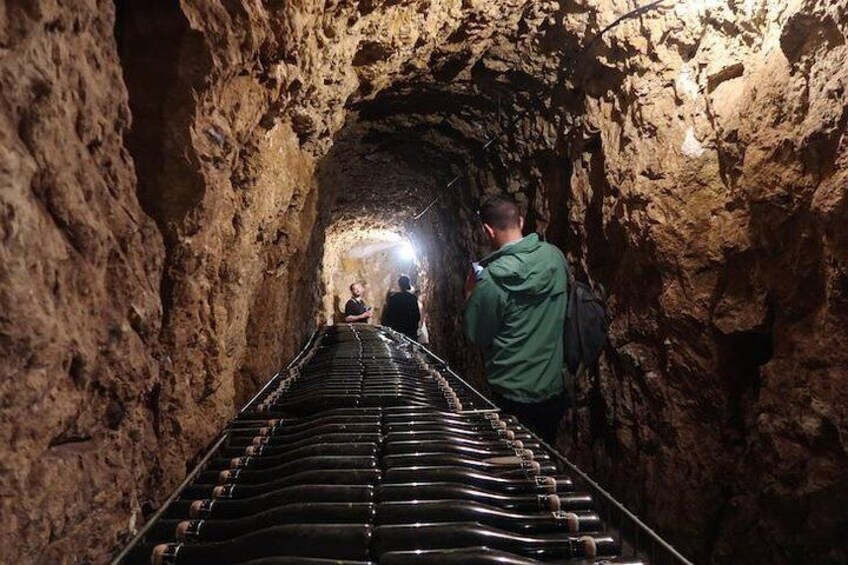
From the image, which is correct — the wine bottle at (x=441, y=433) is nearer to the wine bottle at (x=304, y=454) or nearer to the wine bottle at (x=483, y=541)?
the wine bottle at (x=304, y=454)

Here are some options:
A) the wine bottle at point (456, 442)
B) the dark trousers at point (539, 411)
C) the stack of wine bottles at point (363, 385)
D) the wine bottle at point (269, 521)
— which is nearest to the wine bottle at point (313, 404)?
the stack of wine bottles at point (363, 385)

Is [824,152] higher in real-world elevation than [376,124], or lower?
lower

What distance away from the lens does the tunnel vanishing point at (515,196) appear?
1.29 meters

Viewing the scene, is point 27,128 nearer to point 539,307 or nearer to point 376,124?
point 539,307

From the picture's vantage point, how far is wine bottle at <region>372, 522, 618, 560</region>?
1521 millimetres

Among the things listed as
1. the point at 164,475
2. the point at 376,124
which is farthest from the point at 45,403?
the point at 376,124

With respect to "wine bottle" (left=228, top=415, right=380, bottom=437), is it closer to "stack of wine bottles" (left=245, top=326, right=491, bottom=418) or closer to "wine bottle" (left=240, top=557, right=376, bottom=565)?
"stack of wine bottles" (left=245, top=326, right=491, bottom=418)

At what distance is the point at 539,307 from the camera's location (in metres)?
3.11

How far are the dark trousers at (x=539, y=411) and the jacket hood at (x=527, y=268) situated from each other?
0.58m

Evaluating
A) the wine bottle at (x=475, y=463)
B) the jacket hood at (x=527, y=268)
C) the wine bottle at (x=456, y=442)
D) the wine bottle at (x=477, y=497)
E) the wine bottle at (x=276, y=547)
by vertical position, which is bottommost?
the wine bottle at (x=276, y=547)

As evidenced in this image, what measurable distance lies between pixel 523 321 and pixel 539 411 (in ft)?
1.62

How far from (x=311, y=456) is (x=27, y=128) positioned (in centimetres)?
133

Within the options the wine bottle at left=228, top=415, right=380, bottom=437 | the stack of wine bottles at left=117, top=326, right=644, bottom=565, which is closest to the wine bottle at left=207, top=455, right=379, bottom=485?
the stack of wine bottles at left=117, top=326, right=644, bottom=565

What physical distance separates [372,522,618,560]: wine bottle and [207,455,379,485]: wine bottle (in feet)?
1.58
